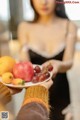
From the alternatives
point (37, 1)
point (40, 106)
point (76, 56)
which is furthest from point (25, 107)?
point (37, 1)

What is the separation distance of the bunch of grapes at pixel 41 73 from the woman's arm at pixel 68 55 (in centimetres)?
2

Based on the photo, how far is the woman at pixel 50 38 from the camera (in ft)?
3.46

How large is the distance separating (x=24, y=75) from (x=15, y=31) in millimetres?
183

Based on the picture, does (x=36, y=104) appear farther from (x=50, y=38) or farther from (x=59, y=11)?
(x=59, y=11)

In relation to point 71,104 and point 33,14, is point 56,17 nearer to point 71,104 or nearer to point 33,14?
point 33,14

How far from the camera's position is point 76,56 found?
1.07 metres

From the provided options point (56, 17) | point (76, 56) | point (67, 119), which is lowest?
point (67, 119)

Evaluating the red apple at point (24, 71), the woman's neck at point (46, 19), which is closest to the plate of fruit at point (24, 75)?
the red apple at point (24, 71)

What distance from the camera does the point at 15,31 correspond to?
107 centimetres

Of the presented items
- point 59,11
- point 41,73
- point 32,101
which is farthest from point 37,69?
point 59,11

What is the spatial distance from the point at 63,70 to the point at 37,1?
30cm

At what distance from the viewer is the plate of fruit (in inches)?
41.8

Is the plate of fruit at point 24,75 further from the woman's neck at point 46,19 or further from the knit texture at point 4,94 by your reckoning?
the woman's neck at point 46,19

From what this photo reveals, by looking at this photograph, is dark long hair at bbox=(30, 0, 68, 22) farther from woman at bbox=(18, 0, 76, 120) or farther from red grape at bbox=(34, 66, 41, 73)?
red grape at bbox=(34, 66, 41, 73)
